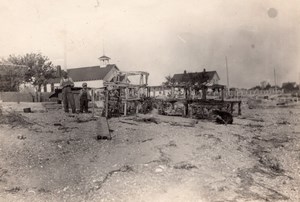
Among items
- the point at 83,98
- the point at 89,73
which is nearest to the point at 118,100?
the point at 83,98

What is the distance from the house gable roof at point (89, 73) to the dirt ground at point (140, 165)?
3349 centimetres

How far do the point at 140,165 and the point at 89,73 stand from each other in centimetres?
4004

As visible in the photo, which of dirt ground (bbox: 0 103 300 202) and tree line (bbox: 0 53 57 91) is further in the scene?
tree line (bbox: 0 53 57 91)

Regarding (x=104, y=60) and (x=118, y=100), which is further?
(x=104, y=60)

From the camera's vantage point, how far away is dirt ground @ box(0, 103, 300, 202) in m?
6.65

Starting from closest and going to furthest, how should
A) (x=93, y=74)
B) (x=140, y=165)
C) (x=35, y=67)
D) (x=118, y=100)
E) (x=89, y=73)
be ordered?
(x=140, y=165)
(x=118, y=100)
(x=35, y=67)
(x=93, y=74)
(x=89, y=73)

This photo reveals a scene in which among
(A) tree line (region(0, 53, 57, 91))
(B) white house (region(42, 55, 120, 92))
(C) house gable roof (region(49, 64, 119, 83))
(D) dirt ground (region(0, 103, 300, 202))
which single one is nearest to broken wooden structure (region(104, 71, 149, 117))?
(D) dirt ground (region(0, 103, 300, 202))

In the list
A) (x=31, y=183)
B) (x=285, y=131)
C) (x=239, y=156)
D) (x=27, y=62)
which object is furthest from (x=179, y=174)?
(x=27, y=62)

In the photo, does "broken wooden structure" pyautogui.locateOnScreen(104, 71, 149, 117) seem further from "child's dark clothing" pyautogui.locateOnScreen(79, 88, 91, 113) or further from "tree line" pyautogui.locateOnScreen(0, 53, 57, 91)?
"tree line" pyautogui.locateOnScreen(0, 53, 57, 91)

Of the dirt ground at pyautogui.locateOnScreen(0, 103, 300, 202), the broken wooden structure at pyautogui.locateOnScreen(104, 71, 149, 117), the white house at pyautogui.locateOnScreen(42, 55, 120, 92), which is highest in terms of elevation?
the white house at pyautogui.locateOnScreen(42, 55, 120, 92)

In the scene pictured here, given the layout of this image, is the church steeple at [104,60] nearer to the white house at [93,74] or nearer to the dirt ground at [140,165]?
the white house at [93,74]

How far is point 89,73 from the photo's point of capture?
46.5 meters

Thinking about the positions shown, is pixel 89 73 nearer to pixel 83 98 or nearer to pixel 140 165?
pixel 83 98

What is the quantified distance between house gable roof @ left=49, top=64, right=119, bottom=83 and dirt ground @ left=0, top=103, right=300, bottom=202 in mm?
33493
